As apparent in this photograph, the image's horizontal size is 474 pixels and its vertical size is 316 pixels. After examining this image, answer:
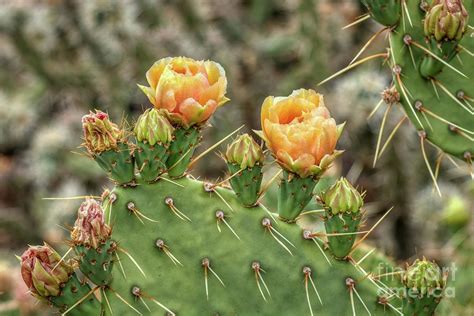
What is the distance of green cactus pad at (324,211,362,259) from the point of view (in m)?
1.40

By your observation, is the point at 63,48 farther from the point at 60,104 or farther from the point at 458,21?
the point at 458,21

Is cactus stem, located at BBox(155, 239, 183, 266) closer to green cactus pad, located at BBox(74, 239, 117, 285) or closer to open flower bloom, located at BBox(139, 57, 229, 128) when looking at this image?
green cactus pad, located at BBox(74, 239, 117, 285)

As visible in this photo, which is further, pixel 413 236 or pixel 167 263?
pixel 413 236

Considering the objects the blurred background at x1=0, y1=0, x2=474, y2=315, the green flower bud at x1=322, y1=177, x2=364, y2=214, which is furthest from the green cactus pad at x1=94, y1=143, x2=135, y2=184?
the blurred background at x1=0, y1=0, x2=474, y2=315

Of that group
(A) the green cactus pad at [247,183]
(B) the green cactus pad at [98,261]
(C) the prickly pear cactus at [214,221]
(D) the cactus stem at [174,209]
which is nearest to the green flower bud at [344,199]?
(C) the prickly pear cactus at [214,221]

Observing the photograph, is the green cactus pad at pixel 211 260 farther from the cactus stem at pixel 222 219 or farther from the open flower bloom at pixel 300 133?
the open flower bloom at pixel 300 133

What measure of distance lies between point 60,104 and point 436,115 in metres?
2.78

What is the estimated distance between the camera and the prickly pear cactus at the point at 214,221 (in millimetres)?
1378

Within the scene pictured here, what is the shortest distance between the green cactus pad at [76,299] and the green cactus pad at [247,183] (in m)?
0.28

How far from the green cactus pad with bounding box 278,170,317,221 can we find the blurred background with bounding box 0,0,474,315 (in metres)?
1.70

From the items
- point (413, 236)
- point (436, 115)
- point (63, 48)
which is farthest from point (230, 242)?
point (63, 48)

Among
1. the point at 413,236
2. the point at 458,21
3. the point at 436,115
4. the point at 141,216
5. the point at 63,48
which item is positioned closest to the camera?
the point at 141,216

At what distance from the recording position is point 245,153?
141 cm

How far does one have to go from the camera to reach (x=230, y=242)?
1422 millimetres
